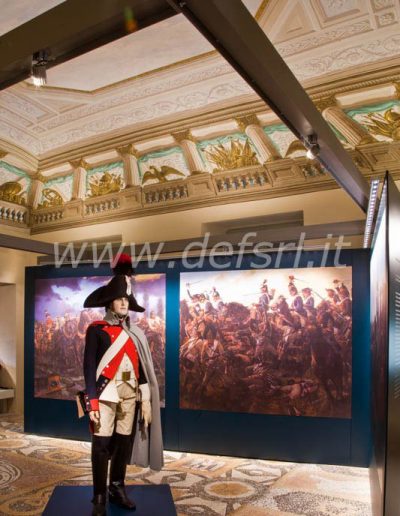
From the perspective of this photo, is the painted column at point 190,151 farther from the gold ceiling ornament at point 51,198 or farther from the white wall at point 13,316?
the white wall at point 13,316

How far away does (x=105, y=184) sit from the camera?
999 centimetres

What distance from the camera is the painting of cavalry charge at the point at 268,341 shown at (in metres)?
6.76

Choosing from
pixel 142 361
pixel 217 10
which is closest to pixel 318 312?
pixel 142 361

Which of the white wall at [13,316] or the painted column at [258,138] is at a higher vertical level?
the painted column at [258,138]

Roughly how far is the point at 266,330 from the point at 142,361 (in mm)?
2443

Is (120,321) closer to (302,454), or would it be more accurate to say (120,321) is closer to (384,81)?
(302,454)

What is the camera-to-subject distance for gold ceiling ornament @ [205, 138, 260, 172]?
27.4 ft

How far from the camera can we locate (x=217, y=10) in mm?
2332

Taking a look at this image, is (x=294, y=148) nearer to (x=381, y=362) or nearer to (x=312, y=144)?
(x=312, y=144)

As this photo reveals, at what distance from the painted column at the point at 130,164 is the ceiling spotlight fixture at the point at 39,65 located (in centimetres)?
651

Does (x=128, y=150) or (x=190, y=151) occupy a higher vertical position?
(x=128, y=150)

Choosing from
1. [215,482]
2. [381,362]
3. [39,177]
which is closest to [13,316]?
[39,177]

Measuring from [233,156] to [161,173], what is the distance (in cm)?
146

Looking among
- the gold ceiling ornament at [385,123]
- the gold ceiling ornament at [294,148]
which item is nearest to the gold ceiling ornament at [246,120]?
the gold ceiling ornament at [294,148]
